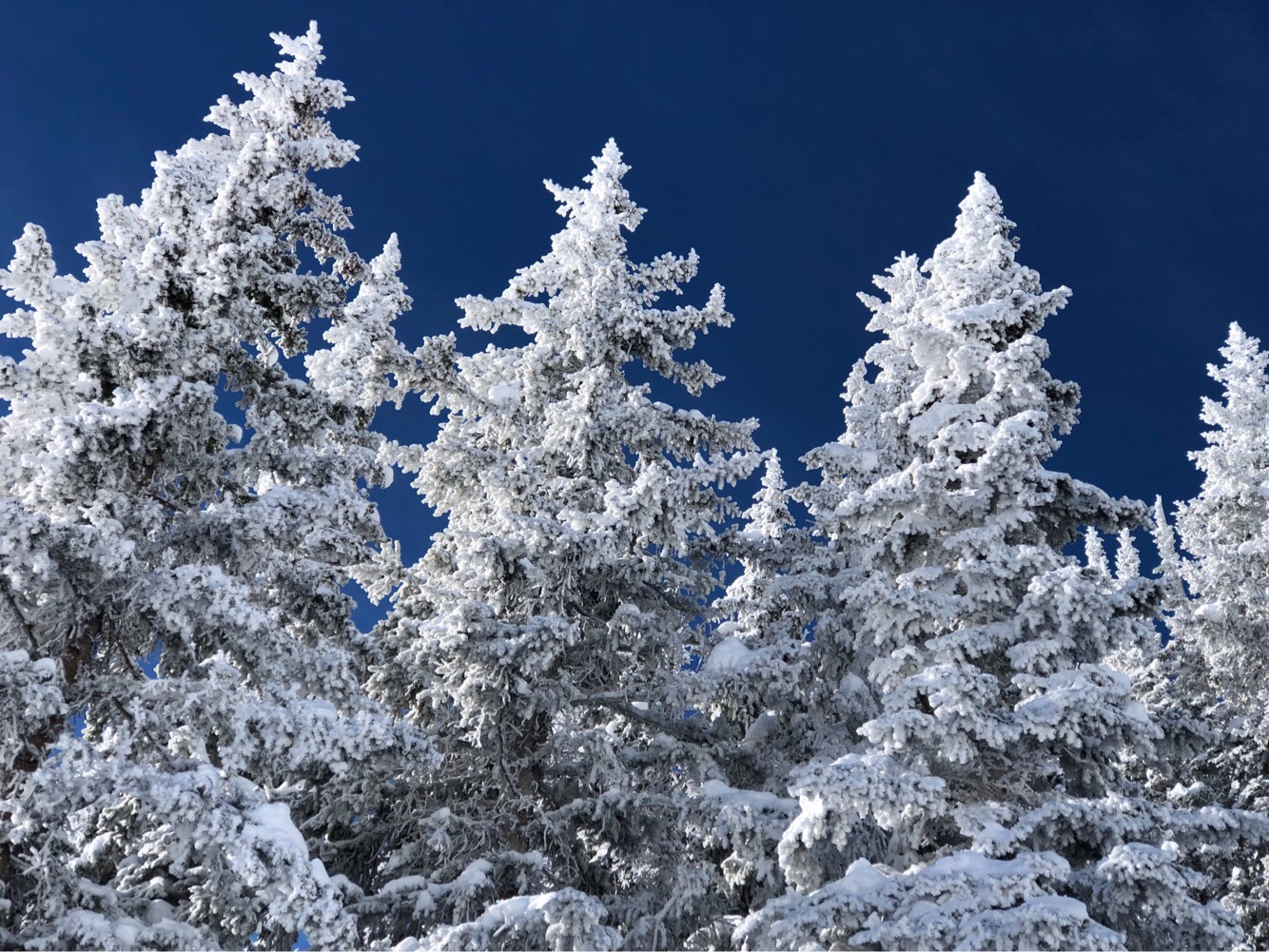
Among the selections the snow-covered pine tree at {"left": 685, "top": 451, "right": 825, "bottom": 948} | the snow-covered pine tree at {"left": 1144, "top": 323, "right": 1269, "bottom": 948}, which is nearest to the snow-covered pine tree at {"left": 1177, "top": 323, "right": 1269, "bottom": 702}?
the snow-covered pine tree at {"left": 1144, "top": 323, "right": 1269, "bottom": 948}

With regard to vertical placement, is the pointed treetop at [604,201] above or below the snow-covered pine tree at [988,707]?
→ above

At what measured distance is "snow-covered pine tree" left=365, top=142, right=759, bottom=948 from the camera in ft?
40.9

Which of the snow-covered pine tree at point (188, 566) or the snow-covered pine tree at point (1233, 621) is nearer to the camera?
the snow-covered pine tree at point (188, 566)

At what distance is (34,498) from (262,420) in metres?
2.79

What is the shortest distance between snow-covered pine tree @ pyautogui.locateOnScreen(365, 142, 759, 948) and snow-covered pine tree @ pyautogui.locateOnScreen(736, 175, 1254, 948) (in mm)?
2530

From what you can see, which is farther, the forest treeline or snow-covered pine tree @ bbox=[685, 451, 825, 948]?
snow-covered pine tree @ bbox=[685, 451, 825, 948]

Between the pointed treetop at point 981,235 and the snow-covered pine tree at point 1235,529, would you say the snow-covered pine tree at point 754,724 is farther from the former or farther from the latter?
the snow-covered pine tree at point 1235,529

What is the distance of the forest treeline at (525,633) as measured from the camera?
9453mm

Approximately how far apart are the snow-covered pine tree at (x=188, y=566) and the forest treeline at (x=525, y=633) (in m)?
0.06

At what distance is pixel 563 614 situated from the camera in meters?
13.9

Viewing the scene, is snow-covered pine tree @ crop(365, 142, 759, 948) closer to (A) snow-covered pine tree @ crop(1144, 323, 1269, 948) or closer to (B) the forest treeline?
(B) the forest treeline

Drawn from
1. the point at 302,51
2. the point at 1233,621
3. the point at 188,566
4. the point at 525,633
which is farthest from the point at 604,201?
the point at 1233,621

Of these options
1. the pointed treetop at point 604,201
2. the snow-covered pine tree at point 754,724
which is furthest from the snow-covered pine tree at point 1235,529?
the pointed treetop at point 604,201

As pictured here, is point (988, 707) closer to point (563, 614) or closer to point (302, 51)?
point (563, 614)
